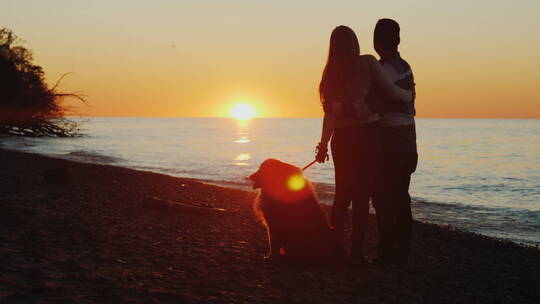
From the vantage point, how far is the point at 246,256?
5070mm

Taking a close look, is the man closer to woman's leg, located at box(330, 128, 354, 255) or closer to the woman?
the woman

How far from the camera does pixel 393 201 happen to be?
477 cm

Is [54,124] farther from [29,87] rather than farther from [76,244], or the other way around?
[76,244]

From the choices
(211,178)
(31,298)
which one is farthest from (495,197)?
(31,298)

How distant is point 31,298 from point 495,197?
18.4m

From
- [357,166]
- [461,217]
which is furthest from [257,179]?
[461,217]

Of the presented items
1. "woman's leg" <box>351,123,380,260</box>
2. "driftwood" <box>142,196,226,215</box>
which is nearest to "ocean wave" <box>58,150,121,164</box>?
"driftwood" <box>142,196,226,215</box>

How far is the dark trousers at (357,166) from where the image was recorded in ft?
14.3

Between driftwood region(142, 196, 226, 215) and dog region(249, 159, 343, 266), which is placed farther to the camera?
driftwood region(142, 196, 226, 215)

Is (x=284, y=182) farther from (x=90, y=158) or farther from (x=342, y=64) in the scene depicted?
(x=90, y=158)

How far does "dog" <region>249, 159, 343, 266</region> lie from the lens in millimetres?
4434

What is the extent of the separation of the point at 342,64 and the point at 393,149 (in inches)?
37.5

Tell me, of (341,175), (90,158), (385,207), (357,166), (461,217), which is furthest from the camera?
(90,158)

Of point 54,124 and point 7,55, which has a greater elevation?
point 7,55
